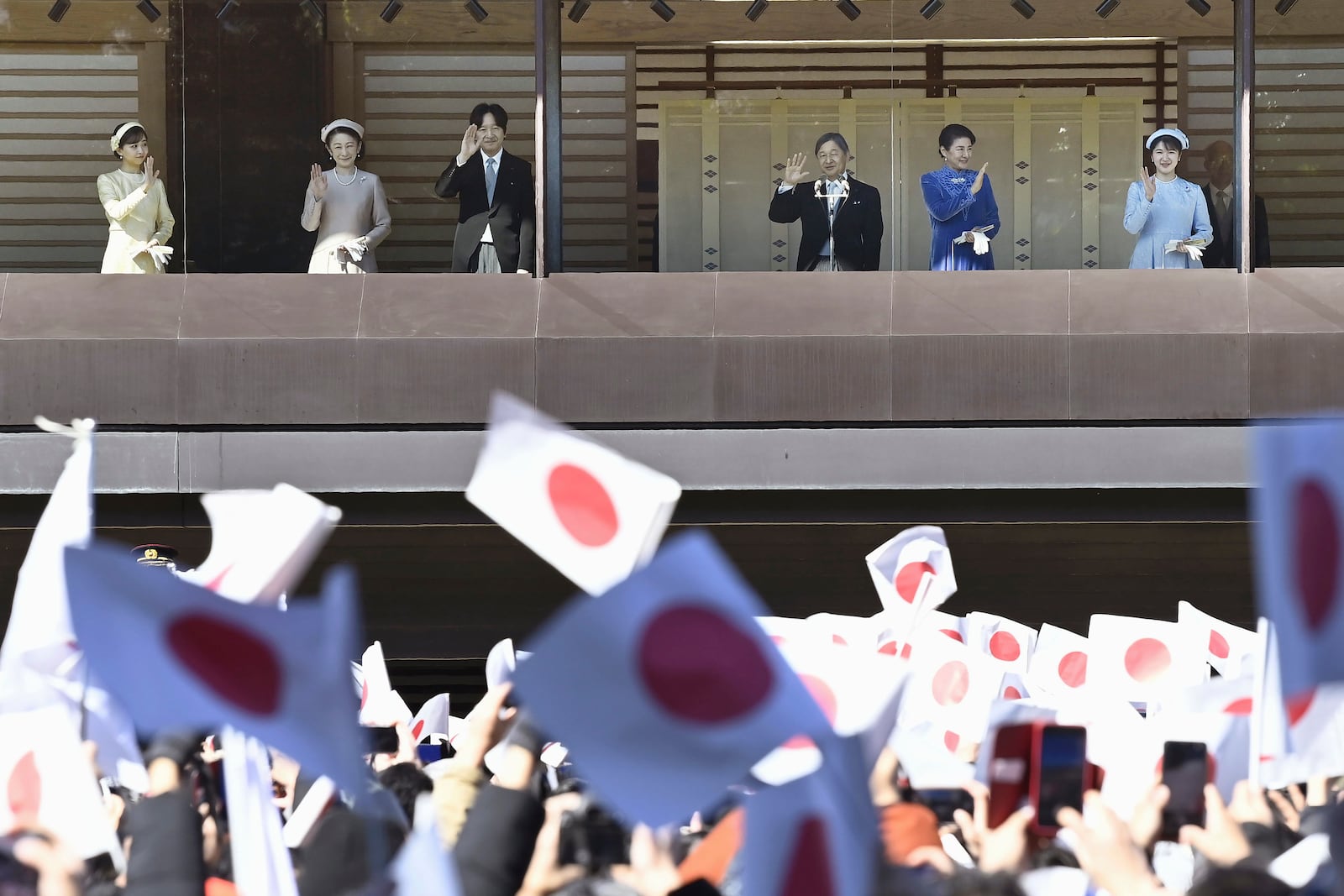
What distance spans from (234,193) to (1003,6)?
499 centimetres

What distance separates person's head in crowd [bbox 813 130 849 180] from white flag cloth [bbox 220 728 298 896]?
29.0ft

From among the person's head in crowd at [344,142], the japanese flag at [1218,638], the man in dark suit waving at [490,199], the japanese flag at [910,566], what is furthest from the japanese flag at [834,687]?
the person's head in crowd at [344,142]

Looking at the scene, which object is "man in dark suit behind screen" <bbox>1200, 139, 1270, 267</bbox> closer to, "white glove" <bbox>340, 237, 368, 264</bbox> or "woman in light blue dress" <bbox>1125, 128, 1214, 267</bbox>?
"woman in light blue dress" <bbox>1125, 128, 1214, 267</bbox>

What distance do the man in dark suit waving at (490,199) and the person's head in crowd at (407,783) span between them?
26.1ft

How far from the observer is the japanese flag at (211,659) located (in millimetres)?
3248

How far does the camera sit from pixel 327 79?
1286 cm

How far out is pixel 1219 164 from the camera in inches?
487

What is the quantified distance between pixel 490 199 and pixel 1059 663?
589 cm

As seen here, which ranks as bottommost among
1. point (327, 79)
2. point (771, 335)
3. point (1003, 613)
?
point (1003, 613)

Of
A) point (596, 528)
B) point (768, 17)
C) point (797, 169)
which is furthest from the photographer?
point (768, 17)

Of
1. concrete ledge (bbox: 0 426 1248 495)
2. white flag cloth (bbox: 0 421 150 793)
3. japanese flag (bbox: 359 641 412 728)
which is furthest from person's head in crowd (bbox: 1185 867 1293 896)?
concrete ledge (bbox: 0 426 1248 495)

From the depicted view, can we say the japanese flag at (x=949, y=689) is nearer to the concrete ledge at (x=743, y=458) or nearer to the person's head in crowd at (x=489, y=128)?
the concrete ledge at (x=743, y=458)

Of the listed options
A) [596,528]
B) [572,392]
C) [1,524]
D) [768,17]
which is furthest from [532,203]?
[596,528]

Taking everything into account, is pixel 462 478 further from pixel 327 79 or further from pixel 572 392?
pixel 327 79
